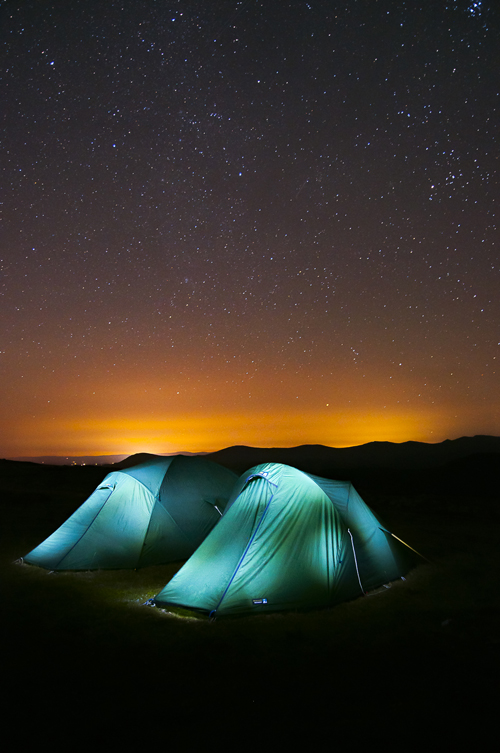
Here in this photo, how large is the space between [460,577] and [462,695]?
16.4 feet

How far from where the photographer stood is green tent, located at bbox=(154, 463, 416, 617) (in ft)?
23.9

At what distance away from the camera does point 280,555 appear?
7.57 m

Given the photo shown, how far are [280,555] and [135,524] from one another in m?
4.36

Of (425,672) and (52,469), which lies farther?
(52,469)

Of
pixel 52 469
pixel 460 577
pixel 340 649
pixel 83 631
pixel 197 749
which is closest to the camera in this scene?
pixel 197 749

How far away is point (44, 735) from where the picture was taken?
159 inches

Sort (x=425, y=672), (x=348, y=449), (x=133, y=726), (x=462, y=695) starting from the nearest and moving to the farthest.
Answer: (x=133, y=726)
(x=462, y=695)
(x=425, y=672)
(x=348, y=449)

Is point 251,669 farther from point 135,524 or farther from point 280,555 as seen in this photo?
point 135,524

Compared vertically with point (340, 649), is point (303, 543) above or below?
above

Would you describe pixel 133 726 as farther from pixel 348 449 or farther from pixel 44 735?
pixel 348 449

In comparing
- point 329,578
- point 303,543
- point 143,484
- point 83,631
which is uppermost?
point 143,484

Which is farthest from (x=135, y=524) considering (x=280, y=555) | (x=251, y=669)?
(x=251, y=669)

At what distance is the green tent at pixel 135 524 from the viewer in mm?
10133

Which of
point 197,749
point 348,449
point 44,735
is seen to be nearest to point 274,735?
point 197,749
